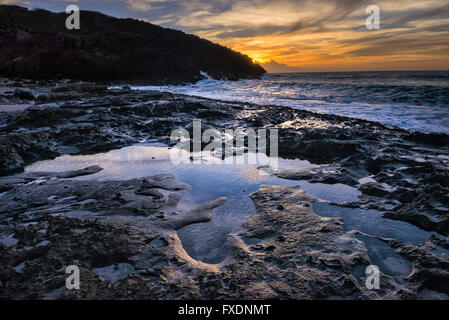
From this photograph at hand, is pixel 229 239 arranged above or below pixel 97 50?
below

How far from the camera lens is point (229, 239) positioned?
7.29ft

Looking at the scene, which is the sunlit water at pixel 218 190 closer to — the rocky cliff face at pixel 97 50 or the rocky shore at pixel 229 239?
the rocky shore at pixel 229 239

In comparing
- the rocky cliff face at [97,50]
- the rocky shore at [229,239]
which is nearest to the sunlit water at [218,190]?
the rocky shore at [229,239]

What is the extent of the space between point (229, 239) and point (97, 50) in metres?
36.5

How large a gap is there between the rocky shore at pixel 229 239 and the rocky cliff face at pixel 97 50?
91.3 feet

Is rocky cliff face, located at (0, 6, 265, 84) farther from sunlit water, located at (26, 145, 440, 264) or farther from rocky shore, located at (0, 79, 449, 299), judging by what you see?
rocky shore, located at (0, 79, 449, 299)

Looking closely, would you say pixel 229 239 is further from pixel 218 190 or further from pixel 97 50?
pixel 97 50

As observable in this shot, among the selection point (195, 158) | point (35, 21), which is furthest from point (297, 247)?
point (35, 21)

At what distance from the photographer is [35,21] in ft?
140

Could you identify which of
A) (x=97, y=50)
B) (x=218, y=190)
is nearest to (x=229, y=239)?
(x=218, y=190)

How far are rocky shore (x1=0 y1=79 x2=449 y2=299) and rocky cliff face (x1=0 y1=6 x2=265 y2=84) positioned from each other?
91.3ft

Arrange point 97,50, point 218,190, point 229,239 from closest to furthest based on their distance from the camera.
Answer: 1. point 229,239
2. point 218,190
3. point 97,50

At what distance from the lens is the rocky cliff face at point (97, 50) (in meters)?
26.3

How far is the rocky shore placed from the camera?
168 cm
